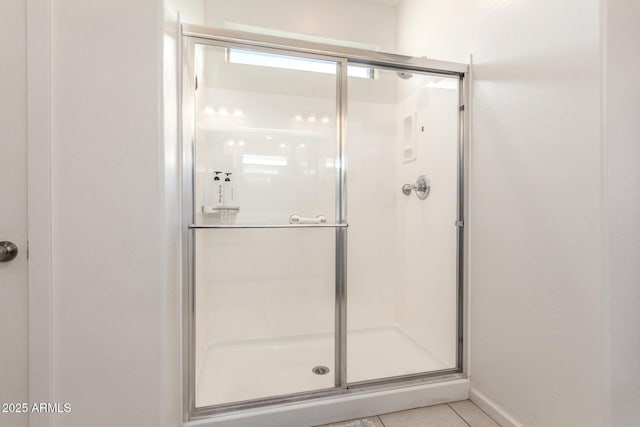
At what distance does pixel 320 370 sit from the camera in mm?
1834

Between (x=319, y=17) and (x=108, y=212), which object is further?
(x=319, y=17)

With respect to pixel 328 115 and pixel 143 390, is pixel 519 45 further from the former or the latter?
pixel 143 390

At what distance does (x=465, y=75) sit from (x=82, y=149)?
1878mm

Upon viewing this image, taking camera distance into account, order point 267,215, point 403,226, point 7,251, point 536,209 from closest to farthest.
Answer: point 7,251, point 536,209, point 267,215, point 403,226

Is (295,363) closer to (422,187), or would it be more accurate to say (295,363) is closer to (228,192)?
(228,192)

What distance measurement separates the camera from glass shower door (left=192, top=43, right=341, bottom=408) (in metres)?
1.98

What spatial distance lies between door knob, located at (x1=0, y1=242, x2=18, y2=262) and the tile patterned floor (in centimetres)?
147

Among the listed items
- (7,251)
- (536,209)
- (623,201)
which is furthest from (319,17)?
(7,251)

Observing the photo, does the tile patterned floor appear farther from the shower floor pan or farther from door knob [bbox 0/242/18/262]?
door knob [bbox 0/242/18/262]

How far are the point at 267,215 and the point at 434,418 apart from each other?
1567 millimetres

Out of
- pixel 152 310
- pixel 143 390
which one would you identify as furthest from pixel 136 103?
pixel 143 390

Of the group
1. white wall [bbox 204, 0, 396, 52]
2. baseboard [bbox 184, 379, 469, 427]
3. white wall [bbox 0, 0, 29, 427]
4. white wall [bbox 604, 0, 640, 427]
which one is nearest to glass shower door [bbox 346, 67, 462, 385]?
baseboard [bbox 184, 379, 469, 427]

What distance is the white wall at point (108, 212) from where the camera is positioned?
994 mm

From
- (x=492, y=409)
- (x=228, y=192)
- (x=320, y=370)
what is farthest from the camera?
(x=228, y=192)
